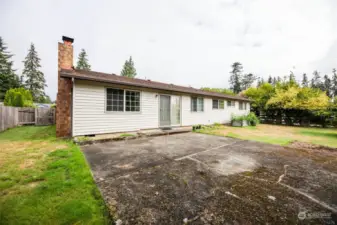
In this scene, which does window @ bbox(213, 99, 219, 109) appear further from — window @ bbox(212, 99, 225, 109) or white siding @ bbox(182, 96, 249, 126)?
white siding @ bbox(182, 96, 249, 126)

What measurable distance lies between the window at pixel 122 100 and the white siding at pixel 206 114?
339cm

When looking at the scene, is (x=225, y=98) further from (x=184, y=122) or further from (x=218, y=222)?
(x=218, y=222)

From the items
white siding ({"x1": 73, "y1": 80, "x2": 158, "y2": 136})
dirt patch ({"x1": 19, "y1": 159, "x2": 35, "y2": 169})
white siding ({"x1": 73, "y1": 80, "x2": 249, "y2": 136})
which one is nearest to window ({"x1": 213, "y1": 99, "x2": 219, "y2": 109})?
white siding ({"x1": 73, "y1": 80, "x2": 249, "y2": 136})

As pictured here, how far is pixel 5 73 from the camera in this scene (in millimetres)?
25625

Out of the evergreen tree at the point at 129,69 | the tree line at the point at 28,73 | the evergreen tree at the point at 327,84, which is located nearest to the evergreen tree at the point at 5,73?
the tree line at the point at 28,73

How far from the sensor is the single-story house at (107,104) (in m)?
5.72

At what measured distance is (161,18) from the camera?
1057 cm

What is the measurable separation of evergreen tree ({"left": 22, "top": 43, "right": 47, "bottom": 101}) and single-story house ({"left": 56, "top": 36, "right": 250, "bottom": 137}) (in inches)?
1327

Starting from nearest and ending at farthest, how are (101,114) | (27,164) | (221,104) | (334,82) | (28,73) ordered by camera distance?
1. (27,164)
2. (101,114)
3. (221,104)
4. (28,73)
5. (334,82)

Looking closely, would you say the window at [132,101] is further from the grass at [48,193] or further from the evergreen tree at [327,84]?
the evergreen tree at [327,84]

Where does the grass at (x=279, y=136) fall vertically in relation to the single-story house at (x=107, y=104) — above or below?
below

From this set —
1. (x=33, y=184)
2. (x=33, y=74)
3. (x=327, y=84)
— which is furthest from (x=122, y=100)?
(x=327, y=84)

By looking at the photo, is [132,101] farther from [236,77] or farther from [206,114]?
[236,77]

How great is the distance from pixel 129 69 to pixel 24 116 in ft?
93.9
